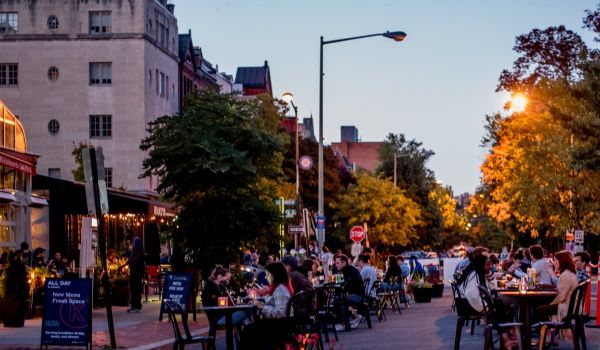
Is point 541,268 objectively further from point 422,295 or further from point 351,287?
point 422,295

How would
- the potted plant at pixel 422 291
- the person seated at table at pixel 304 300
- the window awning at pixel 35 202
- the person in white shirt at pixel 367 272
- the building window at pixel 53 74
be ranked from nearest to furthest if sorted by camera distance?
the person seated at table at pixel 304 300 < the person in white shirt at pixel 367 272 < the window awning at pixel 35 202 < the potted plant at pixel 422 291 < the building window at pixel 53 74

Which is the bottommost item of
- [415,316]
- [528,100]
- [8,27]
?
[415,316]

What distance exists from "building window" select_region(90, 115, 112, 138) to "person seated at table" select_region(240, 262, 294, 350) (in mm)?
56244

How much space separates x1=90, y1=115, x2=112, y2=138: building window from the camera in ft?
237

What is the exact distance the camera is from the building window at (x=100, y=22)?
7288 cm

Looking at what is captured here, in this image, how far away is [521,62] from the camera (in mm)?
60875

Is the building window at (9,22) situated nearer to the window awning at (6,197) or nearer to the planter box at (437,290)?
the planter box at (437,290)

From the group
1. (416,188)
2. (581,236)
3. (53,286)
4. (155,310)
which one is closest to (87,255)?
(155,310)

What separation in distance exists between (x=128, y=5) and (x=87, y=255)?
1752 inches

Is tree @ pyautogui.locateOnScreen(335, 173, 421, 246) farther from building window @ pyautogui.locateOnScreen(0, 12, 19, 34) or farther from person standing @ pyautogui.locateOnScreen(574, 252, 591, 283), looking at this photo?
person standing @ pyautogui.locateOnScreen(574, 252, 591, 283)

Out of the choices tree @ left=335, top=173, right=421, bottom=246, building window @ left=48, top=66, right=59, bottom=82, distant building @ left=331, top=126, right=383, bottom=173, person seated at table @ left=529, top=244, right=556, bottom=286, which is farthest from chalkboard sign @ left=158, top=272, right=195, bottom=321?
distant building @ left=331, top=126, right=383, bottom=173

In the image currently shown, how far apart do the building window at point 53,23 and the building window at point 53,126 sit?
5082mm

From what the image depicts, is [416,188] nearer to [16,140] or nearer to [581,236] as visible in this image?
[581,236]

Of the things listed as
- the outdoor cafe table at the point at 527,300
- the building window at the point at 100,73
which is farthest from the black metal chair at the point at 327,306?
the building window at the point at 100,73
